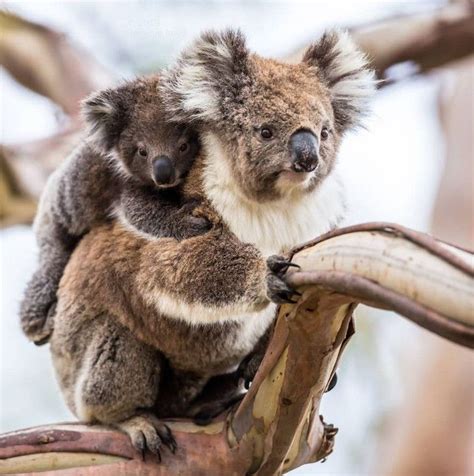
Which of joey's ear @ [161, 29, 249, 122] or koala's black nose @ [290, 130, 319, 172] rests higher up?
joey's ear @ [161, 29, 249, 122]

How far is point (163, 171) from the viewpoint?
321 centimetres

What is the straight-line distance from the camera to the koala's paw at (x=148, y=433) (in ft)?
10.9

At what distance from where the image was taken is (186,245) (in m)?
3.14

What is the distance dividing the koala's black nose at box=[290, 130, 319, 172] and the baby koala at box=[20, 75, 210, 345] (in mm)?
465

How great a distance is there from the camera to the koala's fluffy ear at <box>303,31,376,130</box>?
3.43m

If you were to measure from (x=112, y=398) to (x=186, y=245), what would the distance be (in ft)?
2.64

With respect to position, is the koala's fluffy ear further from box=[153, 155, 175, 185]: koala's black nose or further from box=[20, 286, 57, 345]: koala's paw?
box=[20, 286, 57, 345]: koala's paw

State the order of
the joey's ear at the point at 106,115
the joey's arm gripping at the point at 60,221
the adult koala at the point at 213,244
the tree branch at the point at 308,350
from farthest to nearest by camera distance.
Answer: the joey's arm gripping at the point at 60,221 < the joey's ear at the point at 106,115 < the adult koala at the point at 213,244 < the tree branch at the point at 308,350

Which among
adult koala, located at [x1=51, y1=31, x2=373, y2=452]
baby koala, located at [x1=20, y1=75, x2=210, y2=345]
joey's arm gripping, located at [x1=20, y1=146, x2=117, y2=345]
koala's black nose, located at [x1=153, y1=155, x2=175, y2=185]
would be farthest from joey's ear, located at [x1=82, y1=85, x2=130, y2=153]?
koala's black nose, located at [x1=153, y1=155, x2=175, y2=185]

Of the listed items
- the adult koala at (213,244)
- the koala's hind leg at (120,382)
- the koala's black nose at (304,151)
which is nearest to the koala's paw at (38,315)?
the adult koala at (213,244)

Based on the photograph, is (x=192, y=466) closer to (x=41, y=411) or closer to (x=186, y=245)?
(x=186, y=245)

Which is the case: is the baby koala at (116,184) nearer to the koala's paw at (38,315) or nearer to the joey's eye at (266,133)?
the koala's paw at (38,315)

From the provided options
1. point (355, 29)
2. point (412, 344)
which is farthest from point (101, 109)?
point (412, 344)

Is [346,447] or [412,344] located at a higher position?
[412,344]
